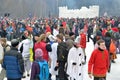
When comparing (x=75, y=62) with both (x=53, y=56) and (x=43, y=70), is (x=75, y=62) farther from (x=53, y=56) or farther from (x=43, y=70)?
(x=43, y=70)

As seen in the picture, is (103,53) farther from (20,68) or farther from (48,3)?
(48,3)

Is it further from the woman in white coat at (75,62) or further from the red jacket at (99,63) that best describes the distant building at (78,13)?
the red jacket at (99,63)

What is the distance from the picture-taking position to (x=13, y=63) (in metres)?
8.07

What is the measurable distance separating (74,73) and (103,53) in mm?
1245

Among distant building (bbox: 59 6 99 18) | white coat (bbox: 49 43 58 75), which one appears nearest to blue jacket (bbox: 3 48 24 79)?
white coat (bbox: 49 43 58 75)

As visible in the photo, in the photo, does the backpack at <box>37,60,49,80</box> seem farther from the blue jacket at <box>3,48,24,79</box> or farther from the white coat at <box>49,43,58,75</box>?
the white coat at <box>49,43,58,75</box>

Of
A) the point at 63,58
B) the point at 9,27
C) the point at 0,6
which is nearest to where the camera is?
the point at 63,58

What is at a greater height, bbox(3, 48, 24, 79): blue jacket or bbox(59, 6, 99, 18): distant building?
bbox(59, 6, 99, 18): distant building

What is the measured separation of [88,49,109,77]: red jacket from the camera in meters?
8.31

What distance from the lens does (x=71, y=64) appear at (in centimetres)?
915

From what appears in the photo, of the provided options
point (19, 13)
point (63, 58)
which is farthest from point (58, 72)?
point (19, 13)

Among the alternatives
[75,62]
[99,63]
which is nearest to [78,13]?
[75,62]

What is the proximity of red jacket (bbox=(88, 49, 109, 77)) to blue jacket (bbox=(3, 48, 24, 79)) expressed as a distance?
1.60 meters

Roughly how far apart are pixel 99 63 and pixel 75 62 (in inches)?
36.2
